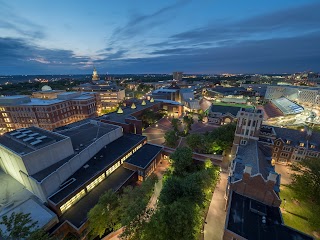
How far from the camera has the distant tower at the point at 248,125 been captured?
48875mm

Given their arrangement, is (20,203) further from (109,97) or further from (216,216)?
(109,97)

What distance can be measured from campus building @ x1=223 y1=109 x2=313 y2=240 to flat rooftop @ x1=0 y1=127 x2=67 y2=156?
4934cm

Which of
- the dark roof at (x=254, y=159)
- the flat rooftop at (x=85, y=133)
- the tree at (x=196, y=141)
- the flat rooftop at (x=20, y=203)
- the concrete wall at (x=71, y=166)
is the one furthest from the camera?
the tree at (x=196, y=141)

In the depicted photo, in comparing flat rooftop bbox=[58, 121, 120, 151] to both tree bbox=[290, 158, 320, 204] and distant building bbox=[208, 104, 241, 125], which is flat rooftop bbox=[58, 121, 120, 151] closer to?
tree bbox=[290, 158, 320, 204]

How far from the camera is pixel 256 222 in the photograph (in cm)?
2931

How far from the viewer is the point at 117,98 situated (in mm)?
145125

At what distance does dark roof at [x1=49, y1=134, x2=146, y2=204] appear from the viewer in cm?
3806

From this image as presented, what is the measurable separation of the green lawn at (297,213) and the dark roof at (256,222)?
30.6 feet

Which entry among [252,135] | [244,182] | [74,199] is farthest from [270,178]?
[74,199]

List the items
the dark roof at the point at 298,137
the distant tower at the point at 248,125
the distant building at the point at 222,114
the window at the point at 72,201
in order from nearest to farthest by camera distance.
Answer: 1. the window at the point at 72,201
2. the distant tower at the point at 248,125
3. the dark roof at the point at 298,137
4. the distant building at the point at 222,114

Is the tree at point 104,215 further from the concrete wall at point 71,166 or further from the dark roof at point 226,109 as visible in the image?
the dark roof at point 226,109

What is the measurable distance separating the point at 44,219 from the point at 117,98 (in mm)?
120802

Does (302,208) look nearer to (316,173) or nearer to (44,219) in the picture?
(316,173)

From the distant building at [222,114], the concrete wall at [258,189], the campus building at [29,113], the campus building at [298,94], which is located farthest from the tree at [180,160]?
the campus building at [298,94]
